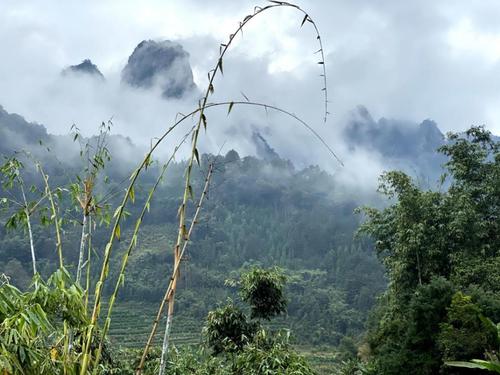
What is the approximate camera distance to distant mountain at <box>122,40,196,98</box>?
124m

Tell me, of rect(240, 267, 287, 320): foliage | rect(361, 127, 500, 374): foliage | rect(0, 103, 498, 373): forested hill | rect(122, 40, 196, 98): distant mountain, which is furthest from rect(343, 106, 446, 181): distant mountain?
rect(240, 267, 287, 320): foliage

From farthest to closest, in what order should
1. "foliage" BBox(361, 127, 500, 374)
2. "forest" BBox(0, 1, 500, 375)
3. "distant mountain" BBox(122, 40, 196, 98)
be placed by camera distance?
"distant mountain" BBox(122, 40, 196, 98) < "foliage" BBox(361, 127, 500, 374) < "forest" BBox(0, 1, 500, 375)

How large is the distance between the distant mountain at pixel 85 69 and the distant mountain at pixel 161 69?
7070 mm

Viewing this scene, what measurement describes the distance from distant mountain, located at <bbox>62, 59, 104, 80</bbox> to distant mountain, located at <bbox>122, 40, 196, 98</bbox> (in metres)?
7.07

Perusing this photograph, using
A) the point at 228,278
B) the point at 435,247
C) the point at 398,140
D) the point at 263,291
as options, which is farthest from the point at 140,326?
the point at 398,140

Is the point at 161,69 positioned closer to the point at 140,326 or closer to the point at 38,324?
the point at 140,326

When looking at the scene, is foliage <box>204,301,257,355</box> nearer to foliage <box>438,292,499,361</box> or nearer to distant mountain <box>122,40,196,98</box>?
foliage <box>438,292,499,361</box>

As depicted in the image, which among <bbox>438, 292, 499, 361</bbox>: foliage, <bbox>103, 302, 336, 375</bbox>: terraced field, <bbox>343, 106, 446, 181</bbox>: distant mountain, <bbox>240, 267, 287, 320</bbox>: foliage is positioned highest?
<bbox>343, 106, 446, 181</bbox>: distant mountain

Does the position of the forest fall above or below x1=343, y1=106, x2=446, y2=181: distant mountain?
below

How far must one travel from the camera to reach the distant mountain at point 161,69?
124 m

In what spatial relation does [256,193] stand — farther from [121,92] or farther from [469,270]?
[469,270]

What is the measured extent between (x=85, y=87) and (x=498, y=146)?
13153cm

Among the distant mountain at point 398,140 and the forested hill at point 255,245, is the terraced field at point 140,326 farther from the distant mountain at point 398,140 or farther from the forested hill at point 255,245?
the distant mountain at point 398,140

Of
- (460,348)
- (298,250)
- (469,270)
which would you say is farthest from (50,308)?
(298,250)
